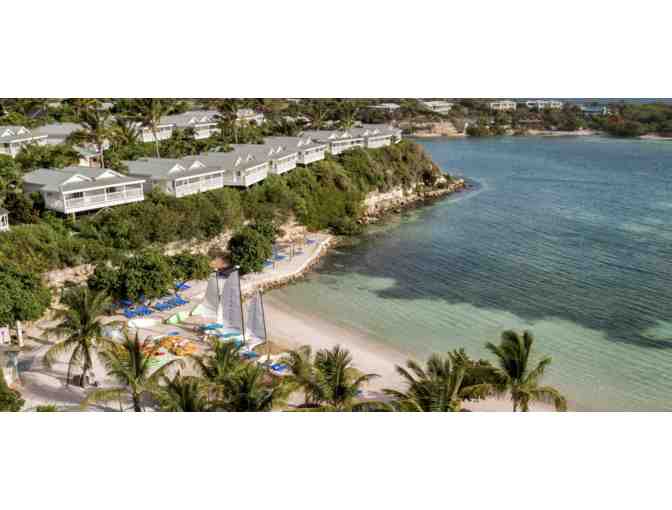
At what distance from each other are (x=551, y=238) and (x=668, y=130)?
29235 millimetres

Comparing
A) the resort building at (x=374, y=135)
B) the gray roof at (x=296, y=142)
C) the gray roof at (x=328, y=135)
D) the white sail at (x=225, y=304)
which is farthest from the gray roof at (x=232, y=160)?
the white sail at (x=225, y=304)

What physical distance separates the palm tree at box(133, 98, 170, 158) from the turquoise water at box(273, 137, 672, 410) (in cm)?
1764

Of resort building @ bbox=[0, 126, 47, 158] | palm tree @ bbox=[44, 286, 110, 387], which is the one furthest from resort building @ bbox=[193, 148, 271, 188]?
palm tree @ bbox=[44, 286, 110, 387]

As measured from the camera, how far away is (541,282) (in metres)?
30.9

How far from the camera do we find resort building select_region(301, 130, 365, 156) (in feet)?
169

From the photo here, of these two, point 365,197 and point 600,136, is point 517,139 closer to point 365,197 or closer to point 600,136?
point 600,136

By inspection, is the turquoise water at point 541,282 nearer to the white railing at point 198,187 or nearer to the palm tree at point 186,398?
the white railing at point 198,187

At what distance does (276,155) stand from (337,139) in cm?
1018

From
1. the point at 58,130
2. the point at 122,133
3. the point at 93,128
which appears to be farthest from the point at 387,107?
the point at 93,128

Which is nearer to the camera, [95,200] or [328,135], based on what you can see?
[95,200]

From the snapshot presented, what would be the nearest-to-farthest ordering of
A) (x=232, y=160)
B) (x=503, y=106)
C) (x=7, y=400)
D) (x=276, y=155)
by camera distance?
(x=7, y=400)
(x=232, y=160)
(x=276, y=155)
(x=503, y=106)

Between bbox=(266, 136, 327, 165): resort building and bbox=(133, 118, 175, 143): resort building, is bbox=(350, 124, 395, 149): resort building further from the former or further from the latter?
bbox=(133, 118, 175, 143): resort building

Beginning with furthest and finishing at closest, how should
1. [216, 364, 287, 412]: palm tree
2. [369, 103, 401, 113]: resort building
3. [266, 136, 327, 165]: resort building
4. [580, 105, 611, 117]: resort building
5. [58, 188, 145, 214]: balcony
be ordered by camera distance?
[369, 103, 401, 113]: resort building, [580, 105, 611, 117]: resort building, [266, 136, 327, 165]: resort building, [58, 188, 145, 214]: balcony, [216, 364, 287, 412]: palm tree

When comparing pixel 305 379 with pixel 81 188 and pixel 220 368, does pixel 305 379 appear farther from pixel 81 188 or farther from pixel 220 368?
pixel 81 188
